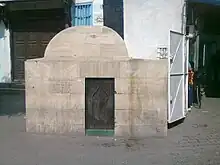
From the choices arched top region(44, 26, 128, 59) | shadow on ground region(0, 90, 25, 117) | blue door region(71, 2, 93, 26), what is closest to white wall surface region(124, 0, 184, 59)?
blue door region(71, 2, 93, 26)

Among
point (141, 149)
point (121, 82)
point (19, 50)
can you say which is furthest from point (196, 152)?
point (19, 50)

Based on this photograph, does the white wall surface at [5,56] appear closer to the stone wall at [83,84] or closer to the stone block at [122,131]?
the stone wall at [83,84]

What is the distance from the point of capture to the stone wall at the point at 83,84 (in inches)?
352

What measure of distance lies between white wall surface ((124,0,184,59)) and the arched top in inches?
117

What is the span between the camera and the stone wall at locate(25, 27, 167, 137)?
8.95m

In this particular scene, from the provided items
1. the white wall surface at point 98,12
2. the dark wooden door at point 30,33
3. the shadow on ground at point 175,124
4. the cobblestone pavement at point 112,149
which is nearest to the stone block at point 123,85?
the cobblestone pavement at point 112,149

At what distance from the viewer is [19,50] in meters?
17.8

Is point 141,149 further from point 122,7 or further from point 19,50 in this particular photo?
point 19,50

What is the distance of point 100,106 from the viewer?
Result: 9125 mm

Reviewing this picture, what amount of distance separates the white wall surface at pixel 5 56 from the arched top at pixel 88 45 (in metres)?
8.58

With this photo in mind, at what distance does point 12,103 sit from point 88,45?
648 centimetres

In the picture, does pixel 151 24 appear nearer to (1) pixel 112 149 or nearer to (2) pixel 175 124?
(2) pixel 175 124

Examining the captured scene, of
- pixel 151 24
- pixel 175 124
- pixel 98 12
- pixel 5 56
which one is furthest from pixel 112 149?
pixel 5 56

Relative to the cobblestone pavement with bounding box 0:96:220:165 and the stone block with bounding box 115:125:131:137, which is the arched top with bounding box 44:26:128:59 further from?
the cobblestone pavement with bounding box 0:96:220:165
